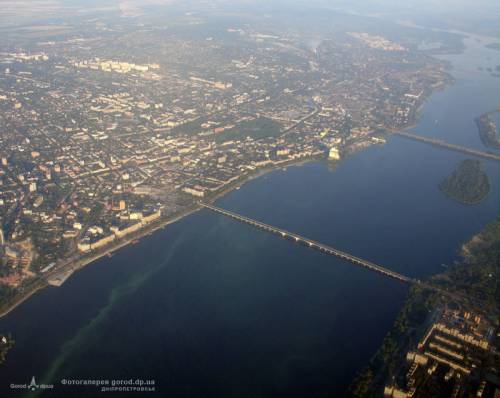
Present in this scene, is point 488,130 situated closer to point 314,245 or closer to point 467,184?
point 467,184

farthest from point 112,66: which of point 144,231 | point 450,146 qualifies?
point 144,231

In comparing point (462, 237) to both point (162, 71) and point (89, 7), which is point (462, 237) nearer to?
point (162, 71)

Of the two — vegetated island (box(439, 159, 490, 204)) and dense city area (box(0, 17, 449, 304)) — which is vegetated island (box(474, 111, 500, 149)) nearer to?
dense city area (box(0, 17, 449, 304))

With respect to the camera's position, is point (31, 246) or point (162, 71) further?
point (162, 71)

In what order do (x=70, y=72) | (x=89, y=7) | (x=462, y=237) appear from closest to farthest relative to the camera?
(x=462, y=237) → (x=70, y=72) → (x=89, y=7)

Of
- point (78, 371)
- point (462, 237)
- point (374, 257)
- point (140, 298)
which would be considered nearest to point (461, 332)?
point (374, 257)

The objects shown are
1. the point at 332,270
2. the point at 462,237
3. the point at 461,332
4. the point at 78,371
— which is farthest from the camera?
the point at 462,237
